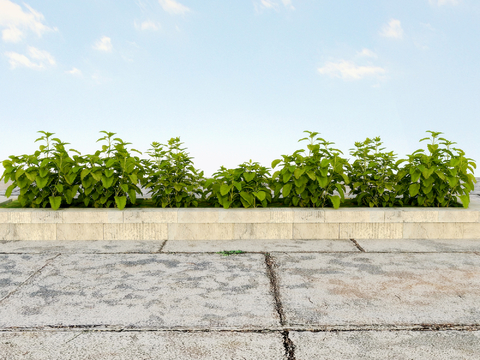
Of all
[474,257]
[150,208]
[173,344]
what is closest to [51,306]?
[173,344]

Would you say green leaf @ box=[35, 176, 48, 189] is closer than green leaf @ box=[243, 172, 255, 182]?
Yes

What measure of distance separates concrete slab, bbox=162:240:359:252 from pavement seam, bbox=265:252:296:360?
1.26 ft

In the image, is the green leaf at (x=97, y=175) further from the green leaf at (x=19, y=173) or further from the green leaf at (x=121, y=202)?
the green leaf at (x=19, y=173)

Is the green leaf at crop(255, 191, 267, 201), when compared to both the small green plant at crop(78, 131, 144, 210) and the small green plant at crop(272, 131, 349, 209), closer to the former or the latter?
the small green plant at crop(272, 131, 349, 209)

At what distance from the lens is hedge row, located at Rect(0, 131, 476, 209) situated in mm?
5793

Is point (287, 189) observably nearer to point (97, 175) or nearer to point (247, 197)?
point (247, 197)

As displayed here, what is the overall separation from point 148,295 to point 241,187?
107 inches

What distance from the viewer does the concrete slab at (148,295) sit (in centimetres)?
293

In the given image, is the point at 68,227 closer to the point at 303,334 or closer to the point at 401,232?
the point at 303,334

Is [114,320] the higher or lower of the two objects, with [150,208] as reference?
lower

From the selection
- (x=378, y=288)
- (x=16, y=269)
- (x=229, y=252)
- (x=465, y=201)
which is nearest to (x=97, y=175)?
(x=16, y=269)

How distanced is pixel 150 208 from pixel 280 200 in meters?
2.05

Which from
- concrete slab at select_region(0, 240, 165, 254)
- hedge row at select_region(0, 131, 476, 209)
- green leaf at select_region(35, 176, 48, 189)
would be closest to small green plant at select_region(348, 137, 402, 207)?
hedge row at select_region(0, 131, 476, 209)

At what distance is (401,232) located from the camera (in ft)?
18.9
